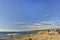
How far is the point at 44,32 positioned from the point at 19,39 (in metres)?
2.28

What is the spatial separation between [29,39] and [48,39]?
748mm

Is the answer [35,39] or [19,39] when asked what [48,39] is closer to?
[35,39]

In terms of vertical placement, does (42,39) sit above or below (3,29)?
below

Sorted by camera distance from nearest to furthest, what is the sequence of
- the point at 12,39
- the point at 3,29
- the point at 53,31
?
the point at 3,29, the point at 12,39, the point at 53,31

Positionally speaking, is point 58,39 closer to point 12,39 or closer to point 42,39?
point 42,39

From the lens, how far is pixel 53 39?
5.86 meters

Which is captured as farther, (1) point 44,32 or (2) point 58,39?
(1) point 44,32

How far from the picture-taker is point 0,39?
20.4 feet

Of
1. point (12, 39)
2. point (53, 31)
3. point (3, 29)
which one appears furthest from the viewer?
point (53, 31)

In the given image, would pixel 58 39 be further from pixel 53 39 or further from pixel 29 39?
pixel 29 39

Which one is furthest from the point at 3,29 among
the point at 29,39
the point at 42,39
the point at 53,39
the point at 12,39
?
the point at 53,39

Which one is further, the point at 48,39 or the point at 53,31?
the point at 53,31

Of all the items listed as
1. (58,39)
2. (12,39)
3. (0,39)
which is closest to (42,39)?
(58,39)

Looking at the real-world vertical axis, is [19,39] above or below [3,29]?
below
